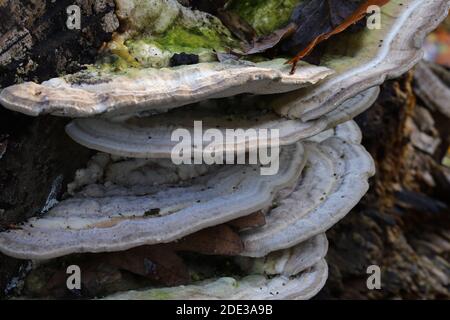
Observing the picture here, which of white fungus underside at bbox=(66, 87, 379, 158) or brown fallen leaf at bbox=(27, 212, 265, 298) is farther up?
white fungus underside at bbox=(66, 87, 379, 158)

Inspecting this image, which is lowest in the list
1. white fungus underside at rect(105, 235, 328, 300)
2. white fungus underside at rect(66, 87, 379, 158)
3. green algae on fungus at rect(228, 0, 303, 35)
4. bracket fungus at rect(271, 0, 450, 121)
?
white fungus underside at rect(105, 235, 328, 300)

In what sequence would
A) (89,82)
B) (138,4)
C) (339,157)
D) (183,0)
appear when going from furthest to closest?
(339,157), (183,0), (138,4), (89,82)

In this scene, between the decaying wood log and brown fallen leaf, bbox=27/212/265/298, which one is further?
the decaying wood log

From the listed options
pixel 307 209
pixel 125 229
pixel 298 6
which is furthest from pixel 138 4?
pixel 307 209

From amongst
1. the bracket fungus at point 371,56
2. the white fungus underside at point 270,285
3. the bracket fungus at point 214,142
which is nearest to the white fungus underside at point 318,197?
the bracket fungus at point 214,142

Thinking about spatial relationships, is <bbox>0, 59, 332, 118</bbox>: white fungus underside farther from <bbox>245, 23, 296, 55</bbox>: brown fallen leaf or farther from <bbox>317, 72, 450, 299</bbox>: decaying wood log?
<bbox>317, 72, 450, 299</bbox>: decaying wood log

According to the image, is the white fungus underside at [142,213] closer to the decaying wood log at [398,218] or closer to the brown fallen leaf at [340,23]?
the brown fallen leaf at [340,23]

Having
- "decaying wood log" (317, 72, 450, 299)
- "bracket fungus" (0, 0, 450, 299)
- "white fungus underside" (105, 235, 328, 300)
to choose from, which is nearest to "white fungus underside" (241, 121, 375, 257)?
"bracket fungus" (0, 0, 450, 299)
